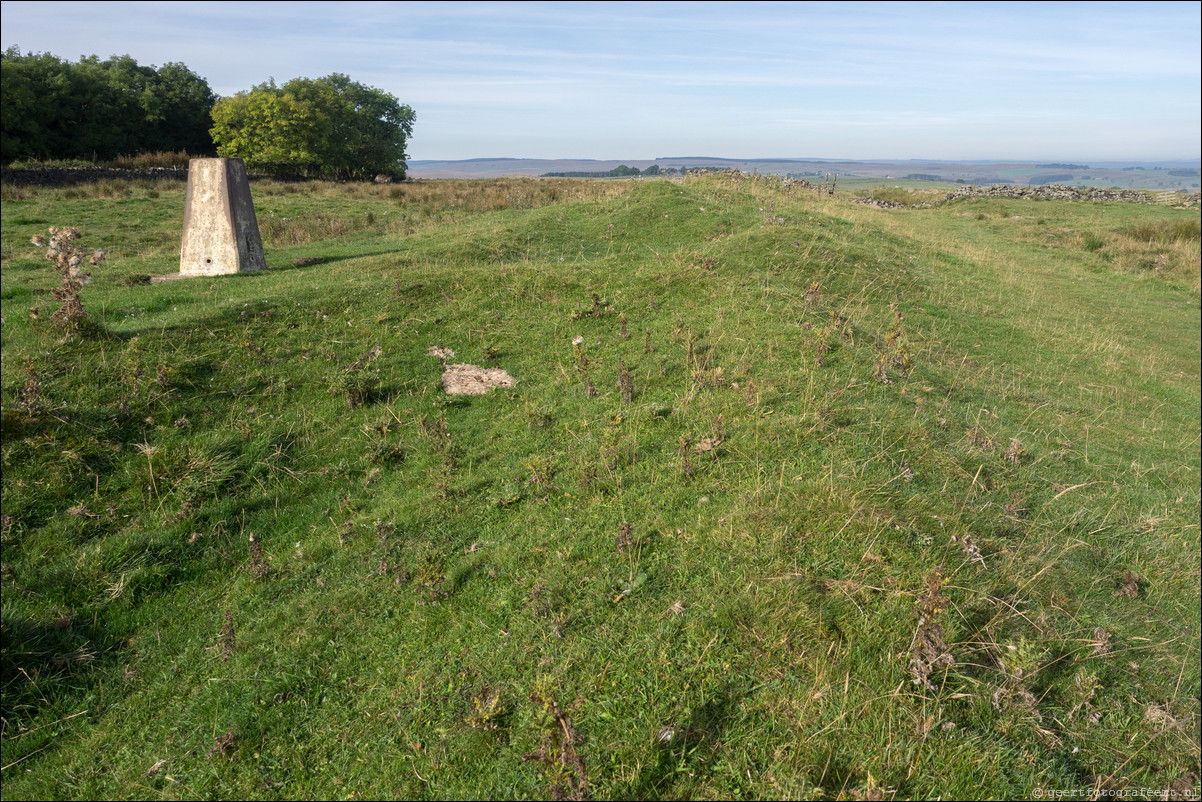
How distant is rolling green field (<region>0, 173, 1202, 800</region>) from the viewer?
12.9ft

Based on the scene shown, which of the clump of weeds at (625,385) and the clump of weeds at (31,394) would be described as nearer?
the clump of weeds at (31,394)

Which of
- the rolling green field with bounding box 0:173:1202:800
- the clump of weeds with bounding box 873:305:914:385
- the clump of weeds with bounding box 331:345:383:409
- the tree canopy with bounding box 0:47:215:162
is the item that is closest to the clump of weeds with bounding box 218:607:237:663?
the rolling green field with bounding box 0:173:1202:800

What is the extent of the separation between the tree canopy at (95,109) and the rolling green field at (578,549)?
37528mm

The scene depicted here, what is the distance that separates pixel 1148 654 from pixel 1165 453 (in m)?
6.78

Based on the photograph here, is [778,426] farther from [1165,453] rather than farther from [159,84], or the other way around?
[159,84]

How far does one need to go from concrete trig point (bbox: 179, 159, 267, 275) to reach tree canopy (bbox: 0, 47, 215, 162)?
3691cm

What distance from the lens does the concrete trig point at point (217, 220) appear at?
506 inches

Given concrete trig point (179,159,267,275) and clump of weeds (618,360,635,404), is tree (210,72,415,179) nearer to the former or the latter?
concrete trig point (179,159,267,275)

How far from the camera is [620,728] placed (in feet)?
12.6

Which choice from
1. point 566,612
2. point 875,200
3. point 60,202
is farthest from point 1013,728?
point 875,200

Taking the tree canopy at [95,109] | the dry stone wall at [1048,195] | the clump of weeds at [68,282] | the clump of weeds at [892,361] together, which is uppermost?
the tree canopy at [95,109]

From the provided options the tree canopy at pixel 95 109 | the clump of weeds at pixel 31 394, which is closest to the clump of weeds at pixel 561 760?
the clump of weeds at pixel 31 394

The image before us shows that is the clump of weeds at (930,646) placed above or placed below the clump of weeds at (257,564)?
above

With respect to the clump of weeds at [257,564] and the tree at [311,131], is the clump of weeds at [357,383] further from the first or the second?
the tree at [311,131]
